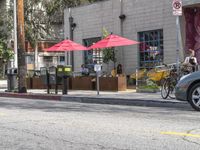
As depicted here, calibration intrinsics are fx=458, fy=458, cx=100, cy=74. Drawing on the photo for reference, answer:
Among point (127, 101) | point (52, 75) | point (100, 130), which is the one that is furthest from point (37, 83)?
point (100, 130)

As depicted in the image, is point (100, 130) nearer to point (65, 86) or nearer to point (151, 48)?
point (65, 86)

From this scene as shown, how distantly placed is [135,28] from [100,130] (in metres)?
15.9

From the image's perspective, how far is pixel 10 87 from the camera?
22.8m

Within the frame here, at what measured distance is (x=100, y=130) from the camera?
9133mm

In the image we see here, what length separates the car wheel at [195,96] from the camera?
1218 cm

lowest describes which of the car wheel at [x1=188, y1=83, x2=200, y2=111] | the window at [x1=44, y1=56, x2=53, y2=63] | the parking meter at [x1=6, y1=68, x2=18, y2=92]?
the car wheel at [x1=188, y1=83, x2=200, y2=111]

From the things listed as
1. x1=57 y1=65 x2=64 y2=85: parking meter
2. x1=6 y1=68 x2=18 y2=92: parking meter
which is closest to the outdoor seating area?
x1=57 y1=65 x2=64 y2=85: parking meter

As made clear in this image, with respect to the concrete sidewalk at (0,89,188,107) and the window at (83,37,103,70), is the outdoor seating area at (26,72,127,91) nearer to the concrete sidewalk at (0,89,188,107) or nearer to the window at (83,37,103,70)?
the concrete sidewalk at (0,89,188,107)

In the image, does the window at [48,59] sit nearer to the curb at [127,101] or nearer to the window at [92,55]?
the window at [92,55]

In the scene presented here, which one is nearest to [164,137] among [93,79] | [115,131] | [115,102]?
[115,131]

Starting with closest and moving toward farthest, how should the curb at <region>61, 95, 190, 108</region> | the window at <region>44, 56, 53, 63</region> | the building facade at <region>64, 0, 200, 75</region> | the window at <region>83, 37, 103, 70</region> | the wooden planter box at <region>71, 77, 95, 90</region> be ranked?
the curb at <region>61, 95, 190, 108</region>, the wooden planter box at <region>71, 77, 95, 90</region>, the building facade at <region>64, 0, 200, 75</region>, the window at <region>83, 37, 103, 70</region>, the window at <region>44, 56, 53, 63</region>

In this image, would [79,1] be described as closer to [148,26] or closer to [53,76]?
[148,26]

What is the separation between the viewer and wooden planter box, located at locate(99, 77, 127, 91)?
2061 centimetres

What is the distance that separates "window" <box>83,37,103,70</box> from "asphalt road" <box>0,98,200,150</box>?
47.9 ft
